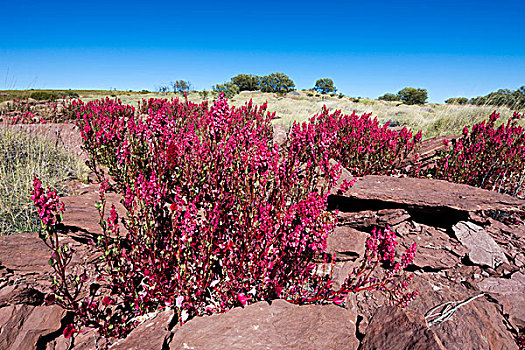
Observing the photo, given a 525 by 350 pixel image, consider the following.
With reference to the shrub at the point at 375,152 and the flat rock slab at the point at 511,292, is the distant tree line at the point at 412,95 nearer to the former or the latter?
the shrub at the point at 375,152

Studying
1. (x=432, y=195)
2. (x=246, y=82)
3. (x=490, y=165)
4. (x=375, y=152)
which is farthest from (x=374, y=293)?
(x=246, y=82)

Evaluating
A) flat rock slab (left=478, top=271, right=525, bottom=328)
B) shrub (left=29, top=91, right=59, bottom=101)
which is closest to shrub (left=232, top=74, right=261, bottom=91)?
shrub (left=29, top=91, right=59, bottom=101)

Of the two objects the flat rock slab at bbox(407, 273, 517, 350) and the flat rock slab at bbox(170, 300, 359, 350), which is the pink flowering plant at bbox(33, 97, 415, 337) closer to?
the flat rock slab at bbox(170, 300, 359, 350)

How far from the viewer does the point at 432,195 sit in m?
3.51

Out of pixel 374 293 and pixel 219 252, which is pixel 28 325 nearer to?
pixel 219 252

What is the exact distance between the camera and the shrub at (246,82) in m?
53.4

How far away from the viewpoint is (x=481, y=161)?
4.98 meters

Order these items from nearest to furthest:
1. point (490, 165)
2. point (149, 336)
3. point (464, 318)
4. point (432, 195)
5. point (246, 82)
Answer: point (149, 336) → point (464, 318) → point (432, 195) → point (490, 165) → point (246, 82)

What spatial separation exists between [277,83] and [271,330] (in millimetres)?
57248

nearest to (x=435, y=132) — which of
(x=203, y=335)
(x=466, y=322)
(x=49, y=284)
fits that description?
(x=466, y=322)

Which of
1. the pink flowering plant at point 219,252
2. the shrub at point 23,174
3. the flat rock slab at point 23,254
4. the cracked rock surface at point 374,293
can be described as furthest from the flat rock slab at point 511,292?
the shrub at point 23,174

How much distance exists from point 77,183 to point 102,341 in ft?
12.4

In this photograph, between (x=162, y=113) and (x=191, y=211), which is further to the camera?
(x=162, y=113)

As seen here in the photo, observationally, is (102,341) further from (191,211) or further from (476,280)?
(476,280)
